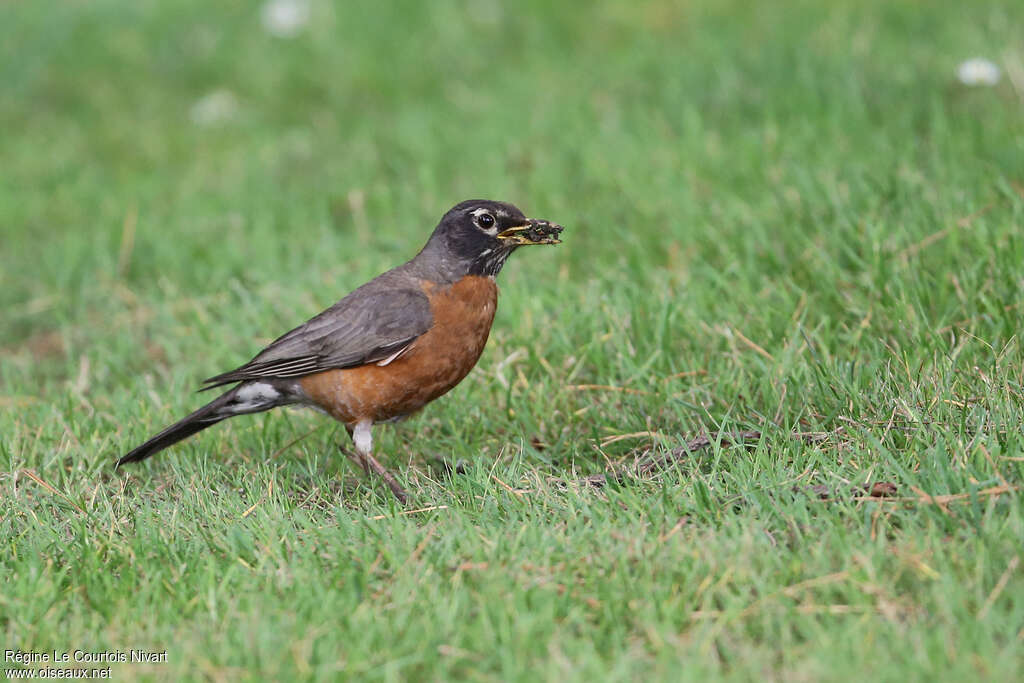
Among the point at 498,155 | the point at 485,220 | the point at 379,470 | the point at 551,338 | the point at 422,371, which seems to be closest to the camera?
the point at 379,470

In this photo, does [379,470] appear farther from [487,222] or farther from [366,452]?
[487,222]

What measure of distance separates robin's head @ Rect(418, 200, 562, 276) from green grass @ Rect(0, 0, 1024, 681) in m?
0.47

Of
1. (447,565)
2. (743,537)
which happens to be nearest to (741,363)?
(743,537)

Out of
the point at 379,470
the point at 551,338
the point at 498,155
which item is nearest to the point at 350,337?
the point at 379,470

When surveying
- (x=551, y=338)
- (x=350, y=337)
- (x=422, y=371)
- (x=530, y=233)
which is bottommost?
(x=551, y=338)

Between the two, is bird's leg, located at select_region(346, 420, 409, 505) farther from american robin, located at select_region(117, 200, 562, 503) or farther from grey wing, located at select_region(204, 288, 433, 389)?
grey wing, located at select_region(204, 288, 433, 389)

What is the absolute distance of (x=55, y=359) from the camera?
21.2ft

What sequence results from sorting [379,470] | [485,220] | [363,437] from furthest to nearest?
[485,220]
[363,437]
[379,470]

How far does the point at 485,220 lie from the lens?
5.11 meters

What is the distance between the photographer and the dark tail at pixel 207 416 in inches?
190

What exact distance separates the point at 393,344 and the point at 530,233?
0.81 metres

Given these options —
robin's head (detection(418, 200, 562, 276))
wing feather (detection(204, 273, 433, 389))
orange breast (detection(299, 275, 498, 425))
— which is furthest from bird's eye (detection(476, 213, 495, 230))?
wing feather (detection(204, 273, 433, 389))

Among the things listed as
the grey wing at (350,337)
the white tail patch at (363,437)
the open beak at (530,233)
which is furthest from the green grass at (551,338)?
the open beak at (530,233)

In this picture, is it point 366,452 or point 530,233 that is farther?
point 530,233
